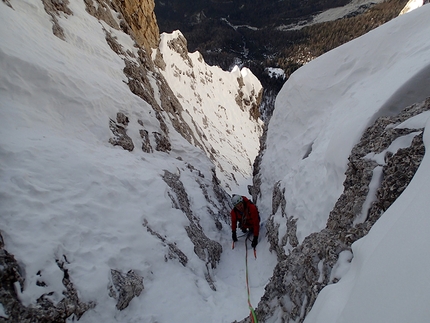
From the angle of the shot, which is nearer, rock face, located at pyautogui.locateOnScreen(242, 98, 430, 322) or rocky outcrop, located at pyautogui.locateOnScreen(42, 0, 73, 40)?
rock face, located at pyautogui.locateOnScreen(242, 98, 430, 322)

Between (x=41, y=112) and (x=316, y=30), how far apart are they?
112140 millimetres

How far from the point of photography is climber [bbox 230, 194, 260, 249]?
7137mm

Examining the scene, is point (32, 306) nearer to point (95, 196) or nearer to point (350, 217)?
point (95, 196)

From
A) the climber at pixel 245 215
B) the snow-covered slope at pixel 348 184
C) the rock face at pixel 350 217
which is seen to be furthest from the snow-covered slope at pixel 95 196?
the snow-covered slope at pixel 348 184

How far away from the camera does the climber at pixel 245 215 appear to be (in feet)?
23.4

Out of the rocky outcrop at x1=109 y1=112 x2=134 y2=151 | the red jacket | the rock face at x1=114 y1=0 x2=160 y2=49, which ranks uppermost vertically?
the rock face at x1=114 y1=0 x2=160 y2=49

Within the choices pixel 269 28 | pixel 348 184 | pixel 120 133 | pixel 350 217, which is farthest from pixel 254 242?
pixel 269 28

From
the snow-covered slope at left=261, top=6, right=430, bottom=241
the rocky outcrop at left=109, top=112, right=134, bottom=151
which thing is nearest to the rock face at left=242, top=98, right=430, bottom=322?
the snow-covered slope at left=261, top=6, right=430, bottom=241

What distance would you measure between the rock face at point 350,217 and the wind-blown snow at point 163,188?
0.28m

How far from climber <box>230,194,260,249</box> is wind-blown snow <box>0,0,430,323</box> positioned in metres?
0.42

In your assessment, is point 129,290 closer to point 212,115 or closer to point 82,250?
point 82,250

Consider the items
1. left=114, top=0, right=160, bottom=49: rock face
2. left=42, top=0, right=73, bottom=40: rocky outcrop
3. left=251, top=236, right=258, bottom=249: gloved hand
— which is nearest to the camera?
left=251, top=236, right=258, bottom=249: gloved hand

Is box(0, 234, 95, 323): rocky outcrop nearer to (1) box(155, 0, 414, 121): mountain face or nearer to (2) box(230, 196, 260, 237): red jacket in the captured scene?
(2) box(230, 196, 260, 237): red jacket

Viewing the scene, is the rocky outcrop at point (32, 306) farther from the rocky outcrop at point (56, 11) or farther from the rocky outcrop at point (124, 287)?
the rocky outcrop at point (56, 11)
